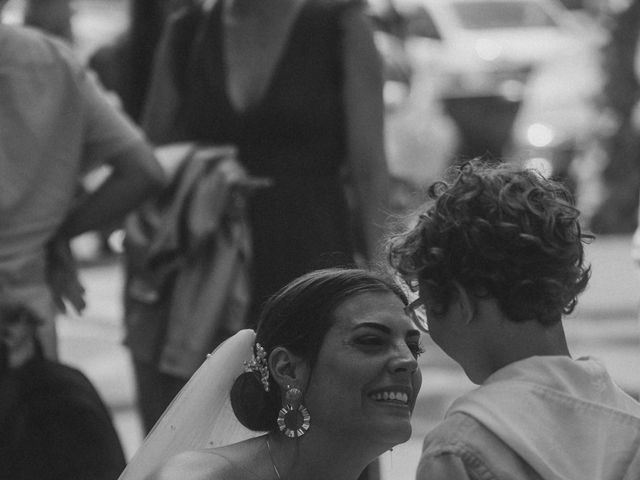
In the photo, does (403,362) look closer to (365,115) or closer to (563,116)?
(365,115)

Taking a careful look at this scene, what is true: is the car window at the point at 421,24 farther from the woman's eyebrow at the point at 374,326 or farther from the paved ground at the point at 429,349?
the woman's eyebrow at the point at 374,326

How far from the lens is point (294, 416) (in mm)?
2787

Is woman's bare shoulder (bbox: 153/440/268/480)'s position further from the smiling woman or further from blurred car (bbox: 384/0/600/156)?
blurred car (bbox: 384/0/600/156)

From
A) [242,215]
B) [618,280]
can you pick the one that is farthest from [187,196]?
[618,280]

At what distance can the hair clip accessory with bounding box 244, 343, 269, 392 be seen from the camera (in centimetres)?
284

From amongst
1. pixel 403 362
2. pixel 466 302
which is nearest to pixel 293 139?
pixel 403 362

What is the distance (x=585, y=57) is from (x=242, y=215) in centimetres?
1407

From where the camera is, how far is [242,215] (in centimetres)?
417

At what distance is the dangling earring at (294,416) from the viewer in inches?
109

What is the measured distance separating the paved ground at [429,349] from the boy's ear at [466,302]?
2.91 m

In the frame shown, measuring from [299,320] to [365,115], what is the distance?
1.42 m

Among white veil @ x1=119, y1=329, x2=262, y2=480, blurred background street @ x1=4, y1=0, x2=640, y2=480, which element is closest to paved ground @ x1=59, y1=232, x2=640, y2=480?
blurred background street @ x1=4, y1=0, x2=640, y2=480

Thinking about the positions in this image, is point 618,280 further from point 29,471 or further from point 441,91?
point 29,471

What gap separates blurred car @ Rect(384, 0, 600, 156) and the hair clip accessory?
38.7 ft
